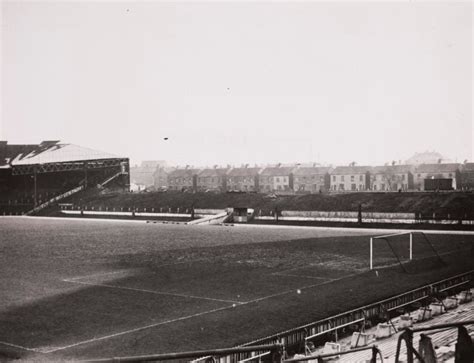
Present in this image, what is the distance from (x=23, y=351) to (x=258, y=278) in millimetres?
13720

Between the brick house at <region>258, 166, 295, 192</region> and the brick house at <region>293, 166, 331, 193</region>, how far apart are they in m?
1.66

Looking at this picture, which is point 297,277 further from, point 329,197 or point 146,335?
point 329,197

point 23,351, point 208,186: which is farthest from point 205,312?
point 208,186

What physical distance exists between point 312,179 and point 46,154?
58.6 meters

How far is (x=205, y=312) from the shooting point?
65.2ft

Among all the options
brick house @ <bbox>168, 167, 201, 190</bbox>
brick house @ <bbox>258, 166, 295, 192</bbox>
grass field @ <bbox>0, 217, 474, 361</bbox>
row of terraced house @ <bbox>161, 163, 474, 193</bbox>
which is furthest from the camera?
brick house @ <bbox>168, 167, 201, 190</bbox>

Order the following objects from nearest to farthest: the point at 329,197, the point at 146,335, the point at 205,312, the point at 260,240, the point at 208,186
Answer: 1. the point at 146,335
2. the point at 205,312
3. the point at 260,240
4. the point at 329,197
5. the point at 208,186

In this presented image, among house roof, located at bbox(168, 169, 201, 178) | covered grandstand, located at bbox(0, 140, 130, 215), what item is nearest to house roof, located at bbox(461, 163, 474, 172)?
house roof, located at bbox(168, 169, 201, 178)

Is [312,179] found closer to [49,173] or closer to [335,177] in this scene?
[335,177]

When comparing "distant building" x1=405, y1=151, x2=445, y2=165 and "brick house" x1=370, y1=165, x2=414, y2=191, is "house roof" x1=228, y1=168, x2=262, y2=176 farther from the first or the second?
"distant building" x1=405, y1=151, x2=445, y2=165

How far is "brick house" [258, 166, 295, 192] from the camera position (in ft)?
413

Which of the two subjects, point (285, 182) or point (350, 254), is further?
point (285, 182)

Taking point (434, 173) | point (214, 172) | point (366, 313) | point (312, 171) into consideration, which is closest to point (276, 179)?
point (312, 171)

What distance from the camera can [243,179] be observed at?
132250 millimetres
